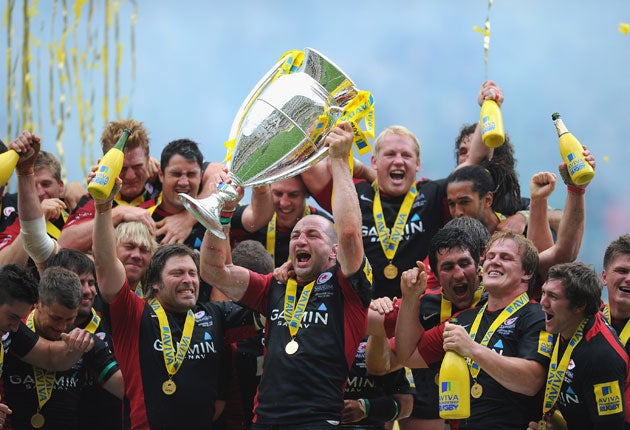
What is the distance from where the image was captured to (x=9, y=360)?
4.65m

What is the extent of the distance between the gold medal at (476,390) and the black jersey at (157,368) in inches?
45.9

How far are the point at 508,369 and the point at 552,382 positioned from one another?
0.18m

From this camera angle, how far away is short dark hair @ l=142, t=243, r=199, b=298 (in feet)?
15.5

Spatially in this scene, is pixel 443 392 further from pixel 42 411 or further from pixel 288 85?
pixel 42 411

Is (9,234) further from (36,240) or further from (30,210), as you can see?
(30,210)

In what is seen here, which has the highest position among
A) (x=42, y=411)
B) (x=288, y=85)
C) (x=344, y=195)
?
(x=288, y=85)

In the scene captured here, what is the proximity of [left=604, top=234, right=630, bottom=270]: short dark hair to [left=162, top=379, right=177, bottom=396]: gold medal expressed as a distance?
1.84 metres

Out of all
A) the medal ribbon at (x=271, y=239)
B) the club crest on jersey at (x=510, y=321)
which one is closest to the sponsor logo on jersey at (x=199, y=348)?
the medal ribbon at (x=271, y=239)

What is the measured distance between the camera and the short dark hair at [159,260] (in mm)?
4738

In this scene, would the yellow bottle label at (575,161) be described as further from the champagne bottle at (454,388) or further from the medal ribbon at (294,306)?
the medal ribbon at (294,306)

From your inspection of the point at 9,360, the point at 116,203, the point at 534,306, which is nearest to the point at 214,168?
the point at 116,203

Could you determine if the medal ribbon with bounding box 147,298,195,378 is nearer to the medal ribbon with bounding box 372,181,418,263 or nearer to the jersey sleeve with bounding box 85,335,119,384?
the jersey sleeve with bounding box 85,335,119,384

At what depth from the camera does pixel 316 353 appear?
13.8 feet

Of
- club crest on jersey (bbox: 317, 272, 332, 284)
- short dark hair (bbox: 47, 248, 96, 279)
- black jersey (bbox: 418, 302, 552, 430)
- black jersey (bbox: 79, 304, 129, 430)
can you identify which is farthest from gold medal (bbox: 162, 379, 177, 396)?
black jersey (bbox: 418, 302, 552, 430)
